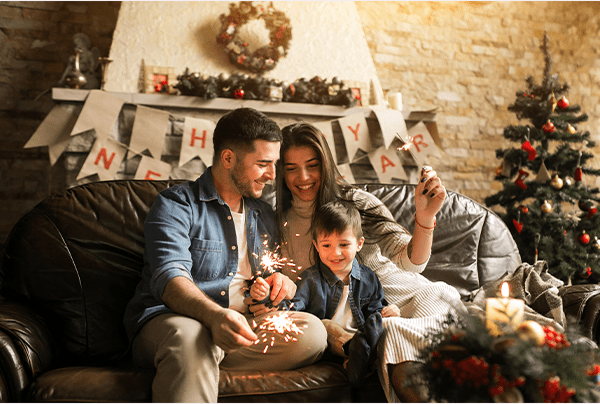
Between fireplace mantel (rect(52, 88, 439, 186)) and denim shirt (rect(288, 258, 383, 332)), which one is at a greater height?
fireplace mantel (rect(52, 88, 439, 186))

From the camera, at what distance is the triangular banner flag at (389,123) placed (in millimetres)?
3424

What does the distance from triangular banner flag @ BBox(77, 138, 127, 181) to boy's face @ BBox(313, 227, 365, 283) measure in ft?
6.73

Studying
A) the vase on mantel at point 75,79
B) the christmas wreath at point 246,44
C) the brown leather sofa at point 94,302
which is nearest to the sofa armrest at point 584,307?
the brown leather sofa at point 94,302

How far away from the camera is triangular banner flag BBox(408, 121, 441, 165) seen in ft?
11.8

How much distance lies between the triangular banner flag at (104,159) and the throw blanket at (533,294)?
7.86 ft

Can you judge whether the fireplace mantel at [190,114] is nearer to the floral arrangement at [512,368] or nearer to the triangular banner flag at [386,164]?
the triangular banner flag at [386,164]

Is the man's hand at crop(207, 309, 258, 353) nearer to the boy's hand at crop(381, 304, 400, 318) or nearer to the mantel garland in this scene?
the boy's hand at crop(381, 304, 400, 318)

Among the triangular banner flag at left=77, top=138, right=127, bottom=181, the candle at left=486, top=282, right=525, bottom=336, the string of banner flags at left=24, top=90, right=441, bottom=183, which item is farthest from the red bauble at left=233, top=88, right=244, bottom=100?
the candle at left=486, top=282, right=525, bottom=336

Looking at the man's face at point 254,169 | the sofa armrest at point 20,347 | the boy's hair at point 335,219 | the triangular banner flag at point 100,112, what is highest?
the triangular banner flag at point 100,112

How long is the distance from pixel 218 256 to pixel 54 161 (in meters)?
2.14

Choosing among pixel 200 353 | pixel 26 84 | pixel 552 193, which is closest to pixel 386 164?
pixel 552 193

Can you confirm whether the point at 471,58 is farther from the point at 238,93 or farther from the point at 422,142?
the point at 238,93

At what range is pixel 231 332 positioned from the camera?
1122mm

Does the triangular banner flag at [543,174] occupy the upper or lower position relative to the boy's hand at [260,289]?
upper
